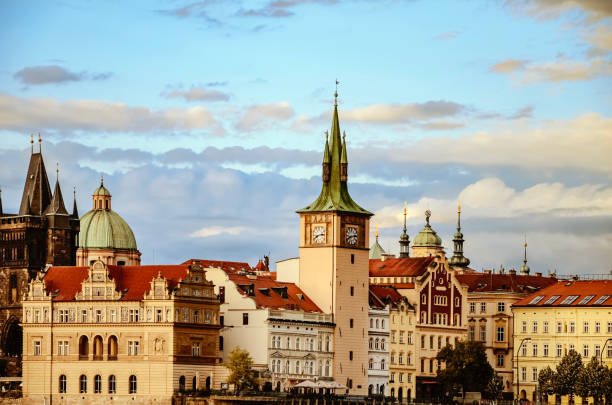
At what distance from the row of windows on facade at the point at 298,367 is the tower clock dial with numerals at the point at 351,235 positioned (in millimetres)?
11544

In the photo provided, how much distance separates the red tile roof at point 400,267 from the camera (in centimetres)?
17000

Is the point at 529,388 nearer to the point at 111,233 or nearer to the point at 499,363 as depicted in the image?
the point at 499,363

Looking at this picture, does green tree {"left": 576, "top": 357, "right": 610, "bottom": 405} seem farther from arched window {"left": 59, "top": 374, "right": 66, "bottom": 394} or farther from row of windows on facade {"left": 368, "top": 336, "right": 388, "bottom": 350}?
arched window {"left": 59, "top": 374, "right": 66, "bottom": 394}

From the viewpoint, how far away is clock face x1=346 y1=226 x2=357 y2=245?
15725 cm

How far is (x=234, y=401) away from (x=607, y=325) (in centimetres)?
4361

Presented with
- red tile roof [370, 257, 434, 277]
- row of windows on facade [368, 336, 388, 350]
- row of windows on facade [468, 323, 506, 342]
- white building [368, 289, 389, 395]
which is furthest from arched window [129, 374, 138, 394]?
row of windows on facade [468, 323, 506, 342]

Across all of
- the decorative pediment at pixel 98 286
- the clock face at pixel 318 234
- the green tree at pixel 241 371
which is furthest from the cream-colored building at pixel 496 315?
the decorative pediment at pixel 98 286

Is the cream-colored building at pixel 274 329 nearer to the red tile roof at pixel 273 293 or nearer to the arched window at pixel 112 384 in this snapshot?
the red tile roof at pixel 273 293

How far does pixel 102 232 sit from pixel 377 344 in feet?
111

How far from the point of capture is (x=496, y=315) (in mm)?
177250

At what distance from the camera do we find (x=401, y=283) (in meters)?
170

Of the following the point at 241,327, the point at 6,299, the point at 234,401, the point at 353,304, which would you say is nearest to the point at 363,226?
the point at 353,304

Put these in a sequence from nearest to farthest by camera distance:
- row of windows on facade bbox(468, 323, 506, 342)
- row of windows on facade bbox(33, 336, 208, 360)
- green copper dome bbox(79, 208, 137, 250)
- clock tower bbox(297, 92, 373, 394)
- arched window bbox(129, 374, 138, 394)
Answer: arched window bbox(129, 374, 138, 394) → row of windows on facade bbox(33, 336, 208, 360) → clock tower bbox(297, 92, 373, 394) → green copper dome bbox(79, 208, 137, 250) → row of windows on facade bbox(468, 323, 506, 342)

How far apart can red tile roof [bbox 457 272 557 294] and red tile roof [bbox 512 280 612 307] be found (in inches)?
206
